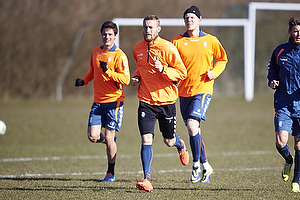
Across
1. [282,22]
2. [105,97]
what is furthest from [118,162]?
[282,22]

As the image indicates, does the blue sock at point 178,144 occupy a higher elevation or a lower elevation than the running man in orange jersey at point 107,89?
lower

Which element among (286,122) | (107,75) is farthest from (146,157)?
(286,122)

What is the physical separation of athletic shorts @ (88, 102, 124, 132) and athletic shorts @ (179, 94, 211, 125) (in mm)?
1043

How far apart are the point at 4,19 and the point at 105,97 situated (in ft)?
52.6

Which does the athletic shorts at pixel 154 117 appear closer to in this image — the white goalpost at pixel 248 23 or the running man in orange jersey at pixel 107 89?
the running man in orange jersey at pixel 107 89

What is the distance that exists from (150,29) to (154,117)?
3.98ft

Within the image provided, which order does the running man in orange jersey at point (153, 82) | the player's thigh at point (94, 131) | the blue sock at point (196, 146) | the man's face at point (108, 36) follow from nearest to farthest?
the running man in orange jersey at point (153, 82), the blue sock at point (196, 146), the man's face at point (108, 36), the player's thigh at point (94, 131)

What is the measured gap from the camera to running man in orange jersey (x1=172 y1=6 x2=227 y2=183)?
702 centimetres

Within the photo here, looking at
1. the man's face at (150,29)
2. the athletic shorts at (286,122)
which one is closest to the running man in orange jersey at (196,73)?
the man's face at (150,29)

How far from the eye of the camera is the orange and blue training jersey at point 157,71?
21.9ft

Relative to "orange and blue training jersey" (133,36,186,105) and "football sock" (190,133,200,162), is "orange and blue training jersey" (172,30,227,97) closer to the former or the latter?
"orange and blue training jersey" (133,36,186,105)

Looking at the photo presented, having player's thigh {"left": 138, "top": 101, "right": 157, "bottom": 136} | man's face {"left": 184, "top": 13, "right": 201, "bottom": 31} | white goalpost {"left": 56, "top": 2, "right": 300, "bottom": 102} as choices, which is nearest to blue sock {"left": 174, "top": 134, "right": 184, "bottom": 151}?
player's thigh {"left": 138, "top": 101, "right": 157, "bottom": 136}

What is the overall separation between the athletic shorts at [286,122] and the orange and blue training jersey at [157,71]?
4.58 feet

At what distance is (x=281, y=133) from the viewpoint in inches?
255
